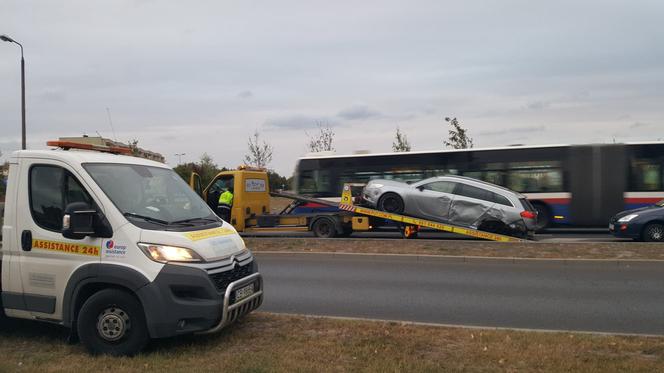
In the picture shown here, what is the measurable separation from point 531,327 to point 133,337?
4.38 metres

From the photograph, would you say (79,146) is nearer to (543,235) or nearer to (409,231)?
(409,231)

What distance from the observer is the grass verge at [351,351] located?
485 centimetres

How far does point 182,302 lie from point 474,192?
37.5 feet

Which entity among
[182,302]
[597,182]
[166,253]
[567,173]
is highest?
[567,173]

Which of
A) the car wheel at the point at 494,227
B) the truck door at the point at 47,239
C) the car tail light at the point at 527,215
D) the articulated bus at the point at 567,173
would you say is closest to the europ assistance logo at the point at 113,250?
the truck door at the point at 47,239

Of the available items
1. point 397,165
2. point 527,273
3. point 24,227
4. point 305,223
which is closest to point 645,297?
point 527,273

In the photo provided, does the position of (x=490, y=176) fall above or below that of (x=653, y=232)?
above

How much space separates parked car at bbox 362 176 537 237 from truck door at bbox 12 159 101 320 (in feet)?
37.0

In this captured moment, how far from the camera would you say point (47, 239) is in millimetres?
5426

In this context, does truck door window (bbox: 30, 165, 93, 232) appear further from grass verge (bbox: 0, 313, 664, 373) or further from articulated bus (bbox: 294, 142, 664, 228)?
articulated bus (bbox: 294, 142, 664, 228)

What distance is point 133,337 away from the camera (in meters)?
5.14

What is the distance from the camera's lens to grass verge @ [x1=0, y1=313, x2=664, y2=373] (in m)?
4.85

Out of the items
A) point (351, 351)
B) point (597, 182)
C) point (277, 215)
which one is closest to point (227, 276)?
point (351, 351)

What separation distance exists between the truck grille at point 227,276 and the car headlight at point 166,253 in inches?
10.7
